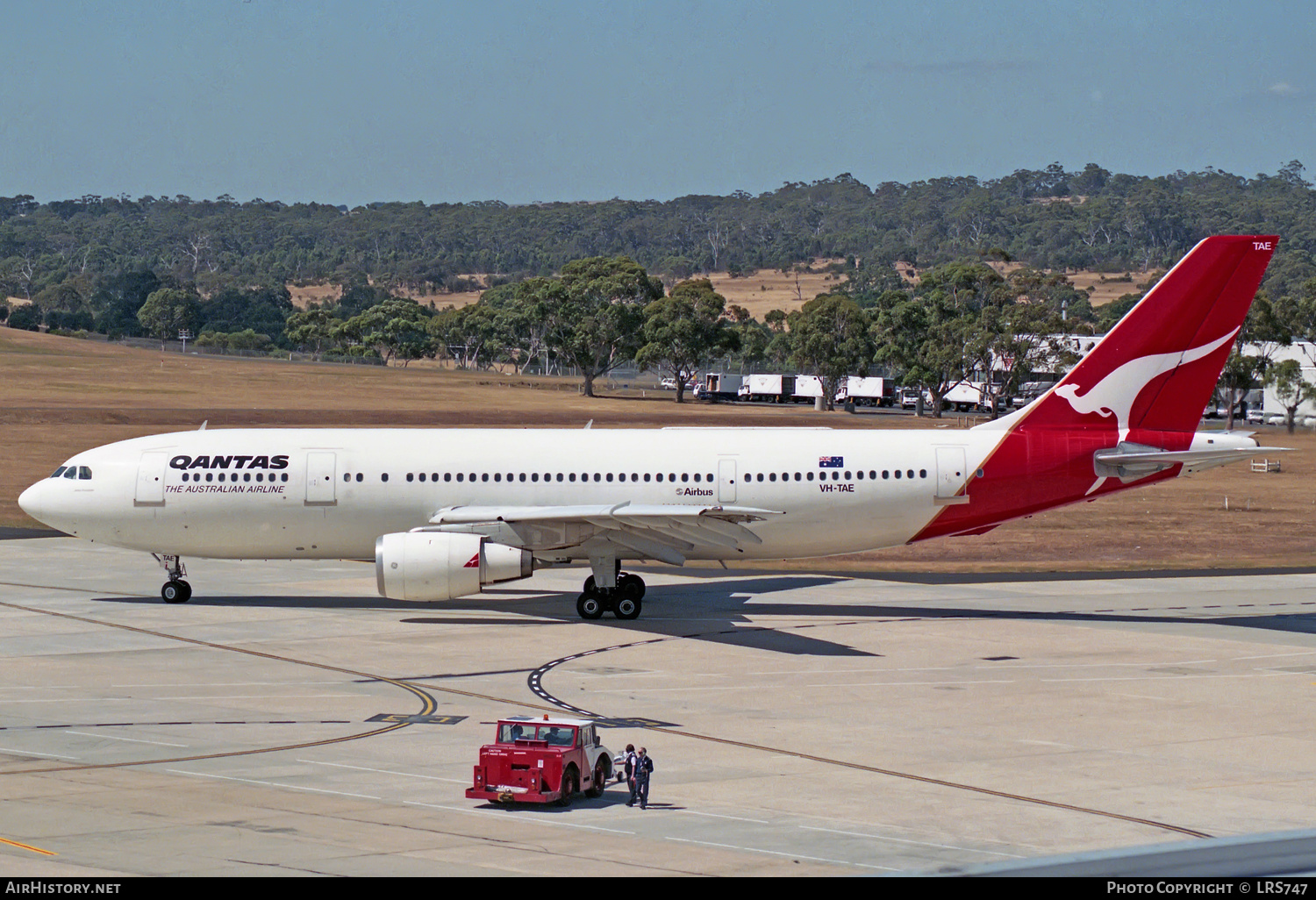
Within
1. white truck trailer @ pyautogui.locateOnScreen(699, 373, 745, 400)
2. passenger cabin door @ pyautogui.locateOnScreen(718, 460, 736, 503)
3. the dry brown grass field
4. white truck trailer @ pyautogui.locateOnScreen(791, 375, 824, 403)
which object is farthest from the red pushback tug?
white truck trailer @ pyautogui.locateOnScreen(791, 375, 824, 403)

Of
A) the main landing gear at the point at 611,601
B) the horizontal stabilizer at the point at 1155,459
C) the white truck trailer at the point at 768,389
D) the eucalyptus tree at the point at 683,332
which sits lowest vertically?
the main landing gear at the point at 611,601

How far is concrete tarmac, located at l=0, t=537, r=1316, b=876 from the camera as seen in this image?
1898 cm

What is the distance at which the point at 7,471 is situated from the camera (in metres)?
74.3

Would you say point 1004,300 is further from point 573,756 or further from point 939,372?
point 573,756

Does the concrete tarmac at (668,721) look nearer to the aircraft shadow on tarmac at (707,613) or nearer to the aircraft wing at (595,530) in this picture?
the aircraft shadow on tarmac at (707,613)

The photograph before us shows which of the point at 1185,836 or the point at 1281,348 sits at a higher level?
the point at 1281,348

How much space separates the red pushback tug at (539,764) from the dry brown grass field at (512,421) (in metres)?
30.1

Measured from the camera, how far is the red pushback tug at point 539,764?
68.0 ft

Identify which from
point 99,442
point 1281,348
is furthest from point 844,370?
point 99,442

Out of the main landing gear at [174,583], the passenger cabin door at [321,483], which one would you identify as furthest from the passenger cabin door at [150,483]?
the passenger cabin door at [321,483]

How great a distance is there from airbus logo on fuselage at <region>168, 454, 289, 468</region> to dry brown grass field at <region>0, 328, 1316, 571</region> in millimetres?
19927

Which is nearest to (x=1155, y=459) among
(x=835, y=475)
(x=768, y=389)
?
(x=835, y=475)

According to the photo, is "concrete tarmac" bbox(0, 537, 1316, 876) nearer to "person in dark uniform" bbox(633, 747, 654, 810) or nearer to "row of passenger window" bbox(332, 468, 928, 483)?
"person in dark uniform" bbox(633, 747, 654, 810)

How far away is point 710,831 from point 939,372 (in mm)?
137395
